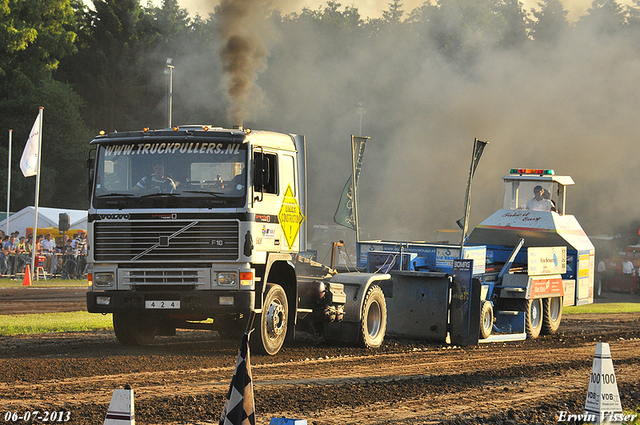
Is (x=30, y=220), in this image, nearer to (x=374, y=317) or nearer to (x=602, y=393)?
(x=374, y=317)

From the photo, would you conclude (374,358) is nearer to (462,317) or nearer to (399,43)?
(462,317)

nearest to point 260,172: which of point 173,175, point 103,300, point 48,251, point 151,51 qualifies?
point 173,175

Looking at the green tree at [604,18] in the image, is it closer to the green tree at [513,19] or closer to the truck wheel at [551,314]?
the green tree at [513,19]

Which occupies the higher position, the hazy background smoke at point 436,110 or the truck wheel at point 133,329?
the hazy background smoke at point 436,110

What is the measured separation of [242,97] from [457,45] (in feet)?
103

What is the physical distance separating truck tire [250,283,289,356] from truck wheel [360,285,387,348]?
169cm

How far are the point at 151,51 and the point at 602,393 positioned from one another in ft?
179

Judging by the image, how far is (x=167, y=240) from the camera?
1023cm

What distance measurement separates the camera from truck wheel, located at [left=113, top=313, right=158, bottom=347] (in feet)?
37.6

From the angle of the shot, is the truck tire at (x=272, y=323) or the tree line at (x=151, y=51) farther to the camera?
the tree line at (x=151, y=51)

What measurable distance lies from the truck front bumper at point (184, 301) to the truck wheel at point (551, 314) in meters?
8.25

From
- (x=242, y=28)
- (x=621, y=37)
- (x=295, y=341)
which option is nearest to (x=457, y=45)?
(x=621, y=37)

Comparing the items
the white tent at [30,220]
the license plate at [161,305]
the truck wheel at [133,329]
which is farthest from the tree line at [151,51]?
the license plate at [161,305]

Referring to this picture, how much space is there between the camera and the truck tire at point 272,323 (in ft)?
34.8
